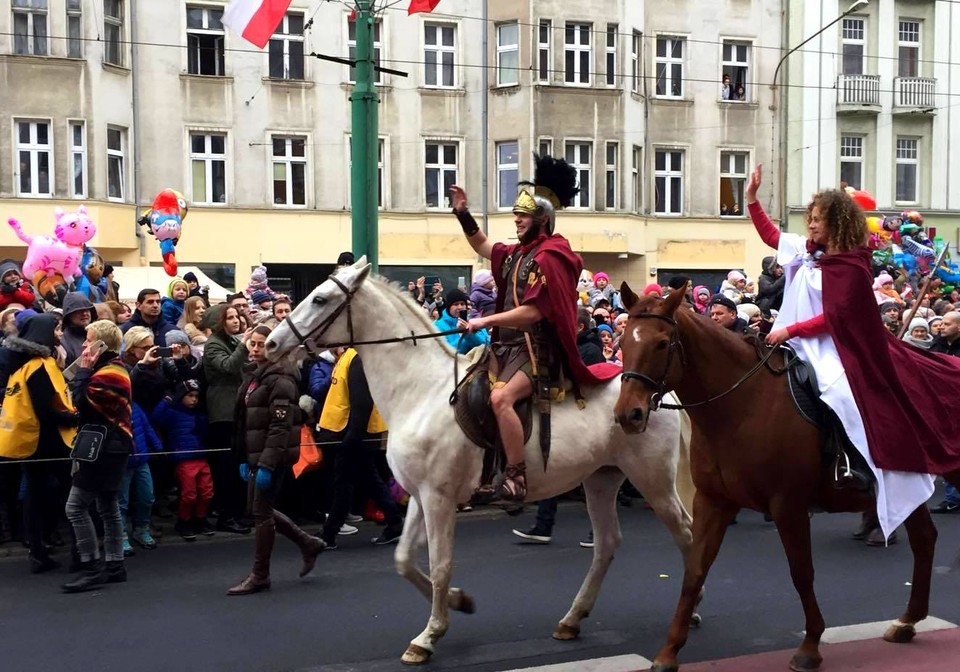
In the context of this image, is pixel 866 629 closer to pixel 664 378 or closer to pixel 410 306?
pixel 664 378

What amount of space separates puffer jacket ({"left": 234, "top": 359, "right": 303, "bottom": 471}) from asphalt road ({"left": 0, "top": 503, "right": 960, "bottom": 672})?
3.46 ft

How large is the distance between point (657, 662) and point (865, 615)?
2.16 metres

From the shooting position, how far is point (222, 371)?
1007 cm

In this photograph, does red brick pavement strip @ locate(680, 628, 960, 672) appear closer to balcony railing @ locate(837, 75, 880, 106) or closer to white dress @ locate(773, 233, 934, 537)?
white dress @ locate(773, 233, 934, 537)

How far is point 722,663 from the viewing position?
6414mm

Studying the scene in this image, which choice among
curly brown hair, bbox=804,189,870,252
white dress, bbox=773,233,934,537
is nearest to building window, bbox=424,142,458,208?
white dress, bbox=773,233,934,537

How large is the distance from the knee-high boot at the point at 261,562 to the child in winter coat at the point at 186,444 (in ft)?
6.61

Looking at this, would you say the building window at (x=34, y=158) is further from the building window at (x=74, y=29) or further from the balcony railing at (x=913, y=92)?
the balcony railing at (x=913, y=92)

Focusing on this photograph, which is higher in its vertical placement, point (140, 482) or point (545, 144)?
point (545, 144)

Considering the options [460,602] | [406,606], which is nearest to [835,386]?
[460,602]

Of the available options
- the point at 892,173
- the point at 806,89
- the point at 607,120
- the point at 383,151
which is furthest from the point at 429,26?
the point at 892,173

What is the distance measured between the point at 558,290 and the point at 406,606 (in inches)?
104

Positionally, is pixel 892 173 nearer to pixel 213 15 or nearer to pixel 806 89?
pixel 806 89

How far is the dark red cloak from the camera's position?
6.66 metres
